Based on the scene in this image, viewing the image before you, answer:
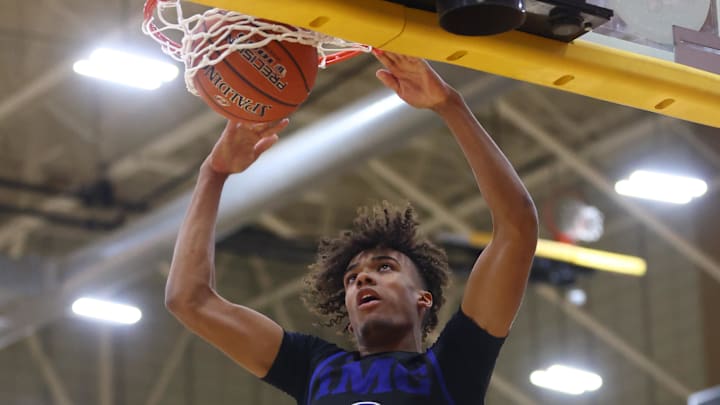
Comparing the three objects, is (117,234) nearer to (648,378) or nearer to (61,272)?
(61,272)

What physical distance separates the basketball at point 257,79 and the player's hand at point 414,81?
314 mm

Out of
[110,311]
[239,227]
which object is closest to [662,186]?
[239,227]

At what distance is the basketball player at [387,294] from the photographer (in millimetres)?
3551

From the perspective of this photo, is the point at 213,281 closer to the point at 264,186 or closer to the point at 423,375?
the point at 423,375

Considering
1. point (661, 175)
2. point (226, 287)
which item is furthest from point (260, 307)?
point (661, 175)

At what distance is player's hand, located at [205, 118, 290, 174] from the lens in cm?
410

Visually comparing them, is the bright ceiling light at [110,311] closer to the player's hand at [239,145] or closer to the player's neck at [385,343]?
the player's hand at [239,145]

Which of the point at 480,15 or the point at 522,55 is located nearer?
the point at 480,15

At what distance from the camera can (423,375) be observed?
358 cm

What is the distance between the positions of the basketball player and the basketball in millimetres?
128

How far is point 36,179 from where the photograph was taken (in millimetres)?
15289

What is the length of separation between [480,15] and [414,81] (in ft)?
1.04

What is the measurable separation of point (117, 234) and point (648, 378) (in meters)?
7.99

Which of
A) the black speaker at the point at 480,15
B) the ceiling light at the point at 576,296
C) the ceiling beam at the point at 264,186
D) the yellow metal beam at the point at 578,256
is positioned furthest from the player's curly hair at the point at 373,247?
the ceiling light at the point at 576,296
